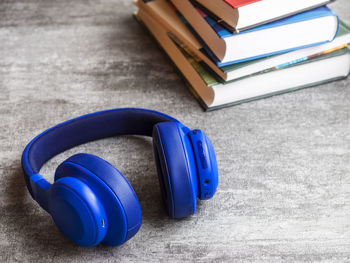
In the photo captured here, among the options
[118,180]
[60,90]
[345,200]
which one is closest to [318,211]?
[345,200]

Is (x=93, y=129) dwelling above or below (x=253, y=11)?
below

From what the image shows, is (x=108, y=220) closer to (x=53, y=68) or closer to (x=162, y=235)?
(x=162, y=235)

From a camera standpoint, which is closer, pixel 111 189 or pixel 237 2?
pixel 111 189

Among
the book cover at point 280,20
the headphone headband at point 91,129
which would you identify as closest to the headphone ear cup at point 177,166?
the headphone headband at point 91,129

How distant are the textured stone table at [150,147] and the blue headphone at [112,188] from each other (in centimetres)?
7

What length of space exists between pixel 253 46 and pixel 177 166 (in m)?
0.43

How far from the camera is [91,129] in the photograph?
0.97 m

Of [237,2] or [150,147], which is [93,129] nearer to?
[150,147]

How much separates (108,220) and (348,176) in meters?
0.51

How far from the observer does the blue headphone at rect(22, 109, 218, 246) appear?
70 centimetres

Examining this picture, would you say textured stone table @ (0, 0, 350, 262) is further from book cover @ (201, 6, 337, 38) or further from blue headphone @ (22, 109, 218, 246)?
book cover @ (201, 6, 337, 38)

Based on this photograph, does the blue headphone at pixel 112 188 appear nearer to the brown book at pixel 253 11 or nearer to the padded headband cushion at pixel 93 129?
the padded headband cushion at pixel 93 129

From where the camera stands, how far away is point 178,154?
0.75 metres

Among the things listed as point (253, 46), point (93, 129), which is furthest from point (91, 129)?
point (253, 46)
